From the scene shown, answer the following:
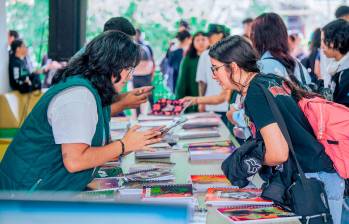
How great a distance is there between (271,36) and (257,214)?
5.79ft

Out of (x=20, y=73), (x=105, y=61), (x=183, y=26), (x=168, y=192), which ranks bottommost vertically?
(x=20, y=73)

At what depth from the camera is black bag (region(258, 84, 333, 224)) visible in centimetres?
180

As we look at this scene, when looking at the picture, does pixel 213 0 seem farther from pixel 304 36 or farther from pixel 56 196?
Answer: pixel 56 196

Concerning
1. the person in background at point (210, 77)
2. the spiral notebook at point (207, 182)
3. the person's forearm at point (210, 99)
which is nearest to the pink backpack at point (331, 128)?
the spiral notebook at point (207, 182)

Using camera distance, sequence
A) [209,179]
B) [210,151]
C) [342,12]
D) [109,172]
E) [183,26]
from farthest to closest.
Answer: [183,26]
[342,12]
[210,151]
[109,172]
[209,179]

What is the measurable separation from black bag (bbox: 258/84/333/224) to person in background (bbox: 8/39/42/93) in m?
5.76

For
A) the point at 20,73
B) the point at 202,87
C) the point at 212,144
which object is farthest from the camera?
the point at 20,73

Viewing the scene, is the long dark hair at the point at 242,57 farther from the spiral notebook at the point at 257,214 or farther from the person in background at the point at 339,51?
the person in background at the point at 339,51

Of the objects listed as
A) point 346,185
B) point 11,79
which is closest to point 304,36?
point 11,79

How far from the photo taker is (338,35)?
11.6 ft

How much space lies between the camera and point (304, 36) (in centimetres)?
927

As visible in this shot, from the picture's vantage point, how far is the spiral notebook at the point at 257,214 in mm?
1728

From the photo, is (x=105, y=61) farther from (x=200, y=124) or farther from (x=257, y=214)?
(x=200, y=124)

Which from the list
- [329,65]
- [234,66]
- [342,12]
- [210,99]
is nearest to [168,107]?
[210,99]
